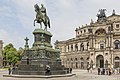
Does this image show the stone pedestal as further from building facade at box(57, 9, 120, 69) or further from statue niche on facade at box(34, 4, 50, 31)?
building facade at box(57, 9, 120, 69)

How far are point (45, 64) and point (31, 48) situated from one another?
3.48m

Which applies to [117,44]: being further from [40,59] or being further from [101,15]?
[40,59]

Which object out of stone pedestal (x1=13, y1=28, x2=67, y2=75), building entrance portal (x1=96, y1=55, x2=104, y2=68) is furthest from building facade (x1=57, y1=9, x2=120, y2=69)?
stone pedestal (x1=13, y1=28, x2=67, y2=75)

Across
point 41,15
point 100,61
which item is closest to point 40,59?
point 41,15

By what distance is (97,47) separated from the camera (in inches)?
2995

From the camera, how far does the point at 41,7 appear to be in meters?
30.9

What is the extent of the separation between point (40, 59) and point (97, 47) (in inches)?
2021

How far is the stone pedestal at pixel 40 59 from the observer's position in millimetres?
26297

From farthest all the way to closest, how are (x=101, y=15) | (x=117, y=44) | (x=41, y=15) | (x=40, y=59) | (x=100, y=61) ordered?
(x=101, y=15) → (x=100, y=61) → (x=117, y=44) → (x=41, y=15) → (x=40, y=59)

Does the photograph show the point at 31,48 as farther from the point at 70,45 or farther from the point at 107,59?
the point at 70,45

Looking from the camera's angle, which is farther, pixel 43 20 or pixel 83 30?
pixel 83 30

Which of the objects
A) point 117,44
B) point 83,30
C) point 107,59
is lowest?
point 107,59

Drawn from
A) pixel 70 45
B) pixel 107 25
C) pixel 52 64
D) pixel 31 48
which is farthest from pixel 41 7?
pixel 70 45

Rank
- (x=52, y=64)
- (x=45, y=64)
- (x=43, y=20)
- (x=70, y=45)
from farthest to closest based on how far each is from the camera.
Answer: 1. (x=70, y=45)
2. (x=43, y=20)
3. (x=52, y=64)
4. (x=45, y=64)
